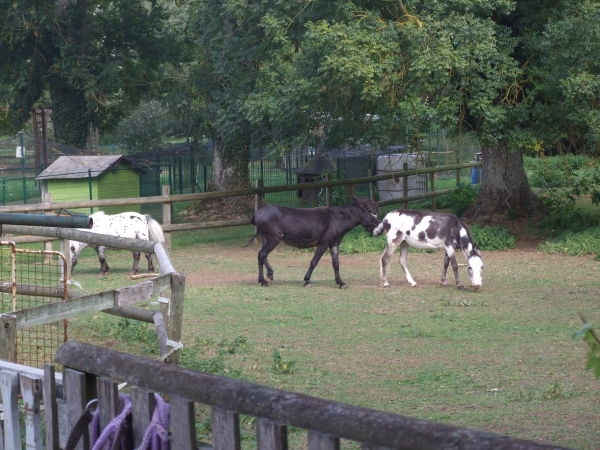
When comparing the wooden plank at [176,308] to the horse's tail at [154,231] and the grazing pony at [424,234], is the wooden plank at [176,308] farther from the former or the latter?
the horse's tail at [154,231]

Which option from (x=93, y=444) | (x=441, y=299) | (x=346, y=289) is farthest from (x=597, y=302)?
(x=93, y=444)

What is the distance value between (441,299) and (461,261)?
4538 millimetres

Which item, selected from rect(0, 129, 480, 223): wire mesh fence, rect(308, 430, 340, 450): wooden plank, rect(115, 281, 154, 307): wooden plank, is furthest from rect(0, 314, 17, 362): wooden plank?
rect(0, 129, 480, 223): wire mesh fence

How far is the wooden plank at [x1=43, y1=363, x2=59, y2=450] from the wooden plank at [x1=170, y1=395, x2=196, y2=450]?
746 mm

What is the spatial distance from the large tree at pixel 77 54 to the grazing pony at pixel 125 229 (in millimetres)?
10705

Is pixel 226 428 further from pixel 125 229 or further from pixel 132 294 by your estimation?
pixel 125 229

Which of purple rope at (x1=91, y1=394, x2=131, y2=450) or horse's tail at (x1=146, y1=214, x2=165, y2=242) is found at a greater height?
purple rope at (x1=91, y1=394, x2=131, y2=450)

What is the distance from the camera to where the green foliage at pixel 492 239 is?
18516 millimetres

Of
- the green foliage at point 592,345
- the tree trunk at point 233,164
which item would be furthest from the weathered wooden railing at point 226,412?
the tree trunk at point 233,164

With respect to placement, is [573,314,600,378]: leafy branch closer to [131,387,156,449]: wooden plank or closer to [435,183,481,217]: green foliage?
[131,387,156,449]: wooden plank

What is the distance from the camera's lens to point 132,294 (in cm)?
499

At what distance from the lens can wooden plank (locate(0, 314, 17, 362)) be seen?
14.6 feet

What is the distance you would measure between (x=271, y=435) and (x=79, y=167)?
66.3 ft

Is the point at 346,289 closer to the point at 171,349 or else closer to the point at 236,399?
the point at 171,349
